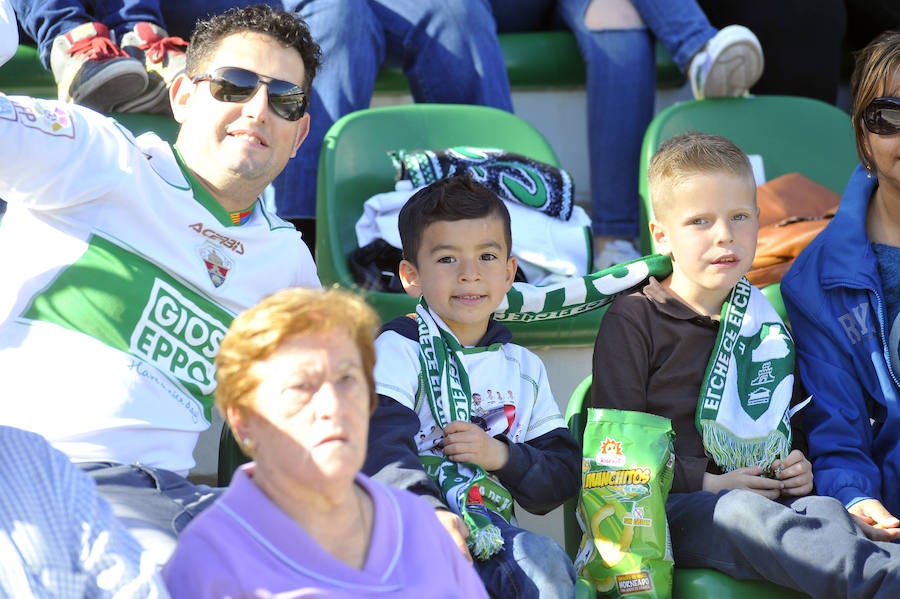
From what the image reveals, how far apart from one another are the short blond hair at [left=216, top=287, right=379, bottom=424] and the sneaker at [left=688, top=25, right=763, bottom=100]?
2521 millimetres

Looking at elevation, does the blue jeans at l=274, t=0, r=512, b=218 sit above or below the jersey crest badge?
above

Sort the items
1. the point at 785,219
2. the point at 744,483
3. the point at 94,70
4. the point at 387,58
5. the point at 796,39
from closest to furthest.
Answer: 1. the point at 744,483
2. the point at 94,70
3. the point at 785,219
4. the point at 387,58
5. the point at 796,39

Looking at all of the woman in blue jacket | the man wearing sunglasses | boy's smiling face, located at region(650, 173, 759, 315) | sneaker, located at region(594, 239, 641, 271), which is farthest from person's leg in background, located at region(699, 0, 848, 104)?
the man wearing sunglasses

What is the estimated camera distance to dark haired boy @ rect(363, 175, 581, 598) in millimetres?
2086

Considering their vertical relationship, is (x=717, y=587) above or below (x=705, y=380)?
below

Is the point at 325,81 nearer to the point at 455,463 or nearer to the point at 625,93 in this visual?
the point at 625,93

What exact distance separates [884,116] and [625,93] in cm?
139

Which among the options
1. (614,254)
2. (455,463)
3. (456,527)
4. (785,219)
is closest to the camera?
(456,527)

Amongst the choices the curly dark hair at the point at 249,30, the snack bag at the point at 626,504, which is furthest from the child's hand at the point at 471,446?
the curly dark hair at the point at 249,30

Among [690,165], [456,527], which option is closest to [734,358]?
[690,165]

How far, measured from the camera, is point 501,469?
227cm

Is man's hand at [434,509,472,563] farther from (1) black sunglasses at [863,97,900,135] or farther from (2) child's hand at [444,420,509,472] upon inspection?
(1) black sunglasses at [863,97,900,135]

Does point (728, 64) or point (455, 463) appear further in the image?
point (728, 64)

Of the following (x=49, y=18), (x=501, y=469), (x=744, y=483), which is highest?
(x=49, y=18)
